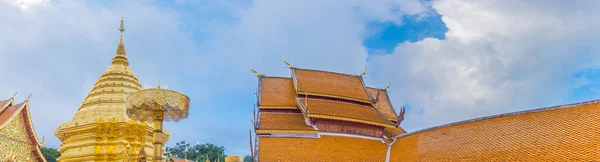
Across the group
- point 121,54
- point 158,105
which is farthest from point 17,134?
point 158,105

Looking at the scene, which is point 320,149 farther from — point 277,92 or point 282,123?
point 277,92

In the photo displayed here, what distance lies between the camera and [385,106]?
880 inches

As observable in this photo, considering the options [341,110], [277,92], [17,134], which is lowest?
[17,134]

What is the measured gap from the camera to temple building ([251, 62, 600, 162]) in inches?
505

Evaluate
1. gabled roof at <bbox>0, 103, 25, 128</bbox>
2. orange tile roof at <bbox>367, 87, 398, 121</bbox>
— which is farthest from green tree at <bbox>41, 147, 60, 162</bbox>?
orange tile roof at <bbox>367, 87, 398, 121</bbox>

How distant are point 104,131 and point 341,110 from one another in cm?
900

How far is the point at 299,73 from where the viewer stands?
2100 cm

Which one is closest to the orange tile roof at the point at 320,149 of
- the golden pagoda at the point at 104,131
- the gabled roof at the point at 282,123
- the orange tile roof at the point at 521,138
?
the gabled roof at the point at 282,123

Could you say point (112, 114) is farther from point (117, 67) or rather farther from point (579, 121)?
point (579, 121)

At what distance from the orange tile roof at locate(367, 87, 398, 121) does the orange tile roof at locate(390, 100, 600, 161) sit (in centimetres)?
439

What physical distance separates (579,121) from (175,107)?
10.2 meters

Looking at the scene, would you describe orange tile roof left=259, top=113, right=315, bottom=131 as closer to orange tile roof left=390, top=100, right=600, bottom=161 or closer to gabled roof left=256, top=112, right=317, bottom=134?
gabled roof left=256, top=112, right=317, bottom=134

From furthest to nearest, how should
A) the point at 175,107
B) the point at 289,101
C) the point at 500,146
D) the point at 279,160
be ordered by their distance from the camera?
the point at 289,101
the point at 279,160
the point at 500,146
the point at 175,107

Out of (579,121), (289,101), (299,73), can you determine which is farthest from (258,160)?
(579,121)
